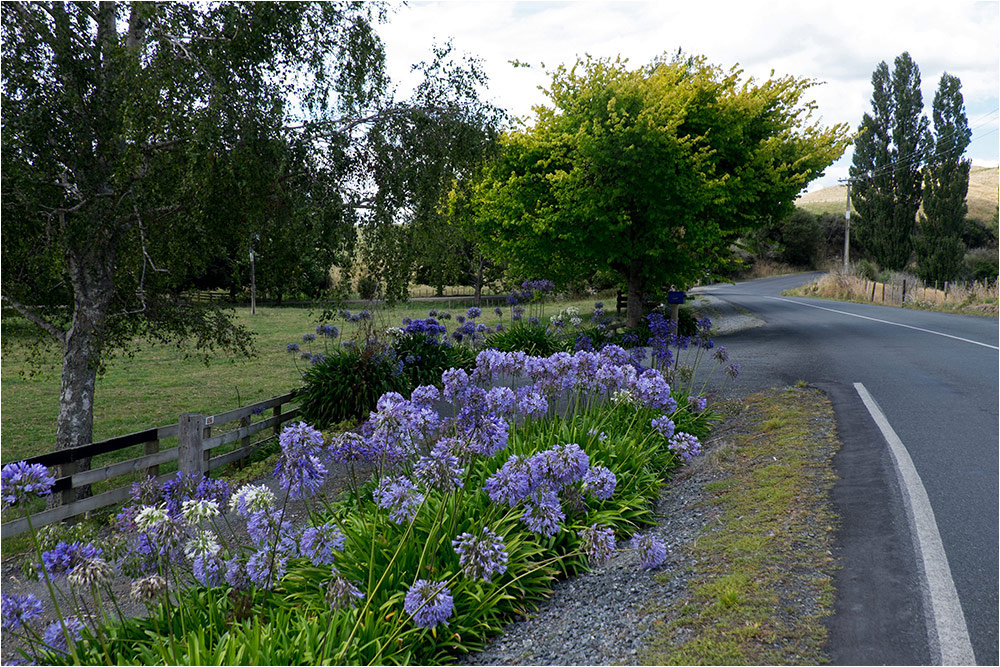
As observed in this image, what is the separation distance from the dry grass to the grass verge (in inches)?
730

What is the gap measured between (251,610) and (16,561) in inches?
190

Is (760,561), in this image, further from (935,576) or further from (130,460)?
(130,460)

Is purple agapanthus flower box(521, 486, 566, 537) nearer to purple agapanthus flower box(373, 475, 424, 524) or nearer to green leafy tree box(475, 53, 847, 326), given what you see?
purple agapanthus flower box(373, 475, 424, 524)

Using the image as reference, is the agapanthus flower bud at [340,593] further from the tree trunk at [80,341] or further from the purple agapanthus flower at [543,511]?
the tree trunk at [80,341]

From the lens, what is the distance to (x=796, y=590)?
4113mm

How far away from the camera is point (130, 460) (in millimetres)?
7742

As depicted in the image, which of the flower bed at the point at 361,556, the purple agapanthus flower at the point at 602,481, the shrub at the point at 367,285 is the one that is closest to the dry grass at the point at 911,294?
the shrub at the point at 367,285

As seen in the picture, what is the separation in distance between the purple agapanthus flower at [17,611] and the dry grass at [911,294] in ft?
80.0

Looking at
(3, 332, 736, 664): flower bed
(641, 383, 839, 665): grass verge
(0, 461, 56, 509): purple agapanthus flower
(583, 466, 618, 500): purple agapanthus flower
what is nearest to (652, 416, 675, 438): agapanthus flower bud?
(641, 383, 839, 665): grass verge

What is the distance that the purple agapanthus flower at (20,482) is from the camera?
10.4 feet

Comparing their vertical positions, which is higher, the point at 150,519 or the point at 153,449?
the point at 150,519

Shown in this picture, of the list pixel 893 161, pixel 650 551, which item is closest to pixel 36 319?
pixel 650 551

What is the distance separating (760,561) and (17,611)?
13.7 ft

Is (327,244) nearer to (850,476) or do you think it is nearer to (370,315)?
(370,315)
